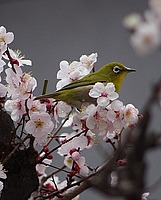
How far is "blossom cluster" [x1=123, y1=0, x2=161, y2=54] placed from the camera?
26cm

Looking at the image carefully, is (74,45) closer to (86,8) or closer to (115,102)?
(86,8)

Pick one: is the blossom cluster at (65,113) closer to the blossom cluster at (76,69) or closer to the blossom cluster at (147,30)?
the blossom cluster at (76,69)

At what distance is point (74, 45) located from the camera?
79.0 inches

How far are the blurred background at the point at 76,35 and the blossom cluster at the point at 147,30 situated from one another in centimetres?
156

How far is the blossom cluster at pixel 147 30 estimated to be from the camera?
26 centimetres

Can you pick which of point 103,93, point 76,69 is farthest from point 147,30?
point 76,69

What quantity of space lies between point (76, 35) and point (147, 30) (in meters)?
1.75

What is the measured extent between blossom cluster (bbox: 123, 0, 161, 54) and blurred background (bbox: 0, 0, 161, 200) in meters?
1.56

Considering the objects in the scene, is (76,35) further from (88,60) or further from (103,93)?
(103,93)

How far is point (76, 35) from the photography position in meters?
2.00

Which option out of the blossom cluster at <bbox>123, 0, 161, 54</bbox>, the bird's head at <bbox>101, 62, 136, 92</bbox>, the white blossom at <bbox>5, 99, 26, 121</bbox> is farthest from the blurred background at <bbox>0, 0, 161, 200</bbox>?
the blossom cluster at <bbox>123, 0, 161, 54</bbox>

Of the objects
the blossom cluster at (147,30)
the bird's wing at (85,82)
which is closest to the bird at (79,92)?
the bird's wing at (85,82)

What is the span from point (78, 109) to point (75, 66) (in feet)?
0.32

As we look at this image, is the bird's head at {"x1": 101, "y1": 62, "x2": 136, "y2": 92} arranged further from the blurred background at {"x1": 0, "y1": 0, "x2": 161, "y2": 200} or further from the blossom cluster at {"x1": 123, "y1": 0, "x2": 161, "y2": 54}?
the blurred background at {"x1": 0, "y1": 0, "x2": 161, "y2": 200}
